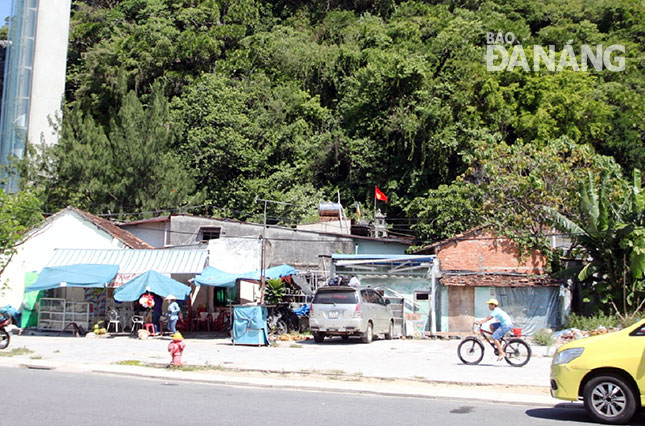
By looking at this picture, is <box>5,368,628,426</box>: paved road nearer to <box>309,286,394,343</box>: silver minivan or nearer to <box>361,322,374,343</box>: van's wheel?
<box>309,286,394,343</box>: silver minivan

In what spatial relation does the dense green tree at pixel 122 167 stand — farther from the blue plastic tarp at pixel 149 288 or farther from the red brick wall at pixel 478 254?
the red brick wall at pixel 478 254

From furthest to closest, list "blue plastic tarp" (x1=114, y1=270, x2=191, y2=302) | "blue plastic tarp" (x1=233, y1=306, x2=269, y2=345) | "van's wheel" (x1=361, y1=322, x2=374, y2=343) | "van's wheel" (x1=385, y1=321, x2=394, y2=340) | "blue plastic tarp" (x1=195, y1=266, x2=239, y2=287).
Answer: "blue plastic tarp" (x1=195, y1=266, x2=239, y2=287) < "blue plastic tarp" (x1=114, y1=270, x2=191, y2=302) < "van's wheel" (x1=385, y1=321, x2=394, y2=340) < "van's wheel" (x1=361, y1=322, x2=374, y2=343) < "blue plastic tarp" (x1=233, y1=306, x2=269, y2=345)

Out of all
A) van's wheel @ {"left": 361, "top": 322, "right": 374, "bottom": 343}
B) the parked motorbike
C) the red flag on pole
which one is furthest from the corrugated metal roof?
the red flag on pole

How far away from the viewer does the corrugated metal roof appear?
26.9 m

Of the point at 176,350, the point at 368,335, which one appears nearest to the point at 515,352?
the point at 368,335

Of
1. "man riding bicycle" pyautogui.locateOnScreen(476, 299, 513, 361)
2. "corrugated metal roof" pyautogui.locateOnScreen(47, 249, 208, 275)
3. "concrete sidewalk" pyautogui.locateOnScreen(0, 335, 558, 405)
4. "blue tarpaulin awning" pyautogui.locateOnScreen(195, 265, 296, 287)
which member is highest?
"corrugated metal roof" pyautogui.locateOnScreen(47, 249, 208, 275)

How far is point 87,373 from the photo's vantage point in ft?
47.6

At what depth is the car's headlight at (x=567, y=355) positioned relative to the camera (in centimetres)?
935

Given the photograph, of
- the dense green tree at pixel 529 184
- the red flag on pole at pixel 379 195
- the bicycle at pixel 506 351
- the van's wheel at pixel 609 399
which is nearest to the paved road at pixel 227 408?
the van's wheel at pixel 609 399

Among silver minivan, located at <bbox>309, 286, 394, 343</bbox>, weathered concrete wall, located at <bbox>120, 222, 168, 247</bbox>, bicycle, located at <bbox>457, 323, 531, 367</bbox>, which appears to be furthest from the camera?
weathered concrete wall, located at <bbox>120, 222, 168, 247</bbox>

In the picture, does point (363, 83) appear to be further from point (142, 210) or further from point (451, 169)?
point (142, 210)

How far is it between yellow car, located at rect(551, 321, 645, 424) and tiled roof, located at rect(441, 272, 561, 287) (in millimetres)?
17667

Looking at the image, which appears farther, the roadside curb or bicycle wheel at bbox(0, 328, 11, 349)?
bicycle wheel at bbox(0, 328, 11, 349)

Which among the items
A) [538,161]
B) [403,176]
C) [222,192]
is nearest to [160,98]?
[222,192]
